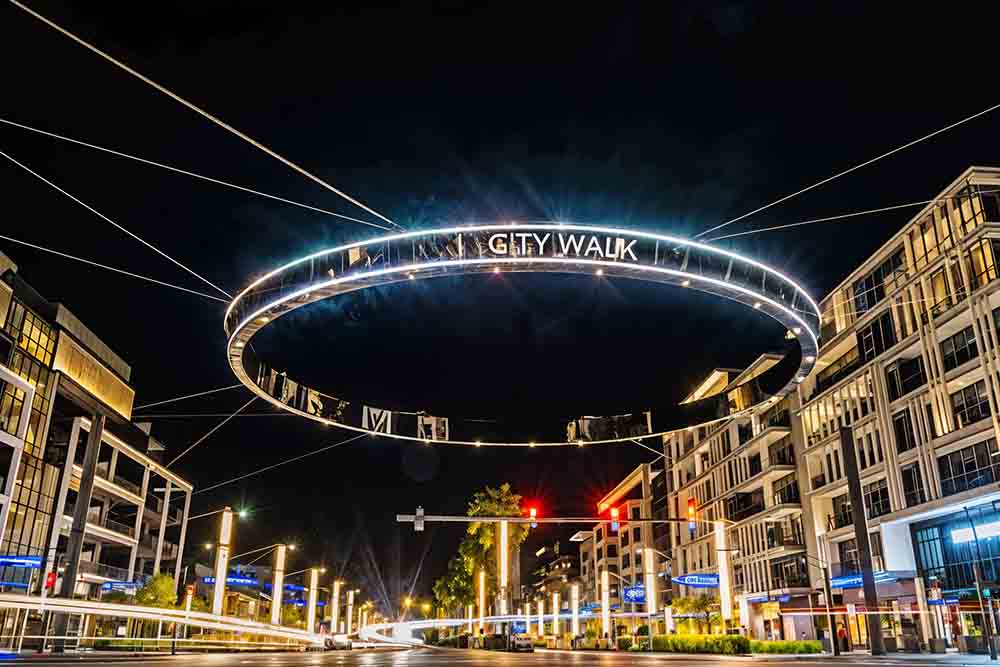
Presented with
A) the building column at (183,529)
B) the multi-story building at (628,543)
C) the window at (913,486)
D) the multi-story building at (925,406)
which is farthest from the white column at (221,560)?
the multi-story building at (628,543)

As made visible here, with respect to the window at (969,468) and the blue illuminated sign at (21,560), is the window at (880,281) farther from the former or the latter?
the blue illuminated sign at (21,560)

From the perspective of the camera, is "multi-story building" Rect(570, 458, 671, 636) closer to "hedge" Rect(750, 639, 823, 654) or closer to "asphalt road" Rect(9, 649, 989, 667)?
"hedge" Rect(750, 639, 823, 654)

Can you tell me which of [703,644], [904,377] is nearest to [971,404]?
[904,377]

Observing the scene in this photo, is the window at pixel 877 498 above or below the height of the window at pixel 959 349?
below

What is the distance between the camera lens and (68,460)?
60875 millimetres

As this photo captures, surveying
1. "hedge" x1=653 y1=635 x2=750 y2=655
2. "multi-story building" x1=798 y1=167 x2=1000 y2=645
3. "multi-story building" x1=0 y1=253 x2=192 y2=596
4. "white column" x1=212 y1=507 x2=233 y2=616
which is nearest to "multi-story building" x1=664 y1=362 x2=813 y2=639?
"multi-story building" x1=798 y1=167 x2=1000 y2=645

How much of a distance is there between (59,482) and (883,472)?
59286mm

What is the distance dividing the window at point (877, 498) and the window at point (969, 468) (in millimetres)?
6361

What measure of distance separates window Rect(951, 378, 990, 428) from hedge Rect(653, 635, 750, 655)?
18.4 m

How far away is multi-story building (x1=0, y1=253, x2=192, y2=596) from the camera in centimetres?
5112

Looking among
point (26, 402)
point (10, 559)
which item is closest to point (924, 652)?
point (10, 559)

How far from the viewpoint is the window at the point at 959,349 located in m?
46.6

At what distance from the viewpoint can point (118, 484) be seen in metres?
71.8

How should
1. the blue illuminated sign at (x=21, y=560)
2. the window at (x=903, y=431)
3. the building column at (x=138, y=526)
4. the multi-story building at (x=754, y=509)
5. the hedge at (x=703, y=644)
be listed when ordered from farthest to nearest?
the building column at (x=138, y=526)
the multi-story building at (x=754, y=509)
the window at (x=903, y=431)
the blue illuminated sign at (x=21, y=560)
the hedge at (x=703, y=644)
